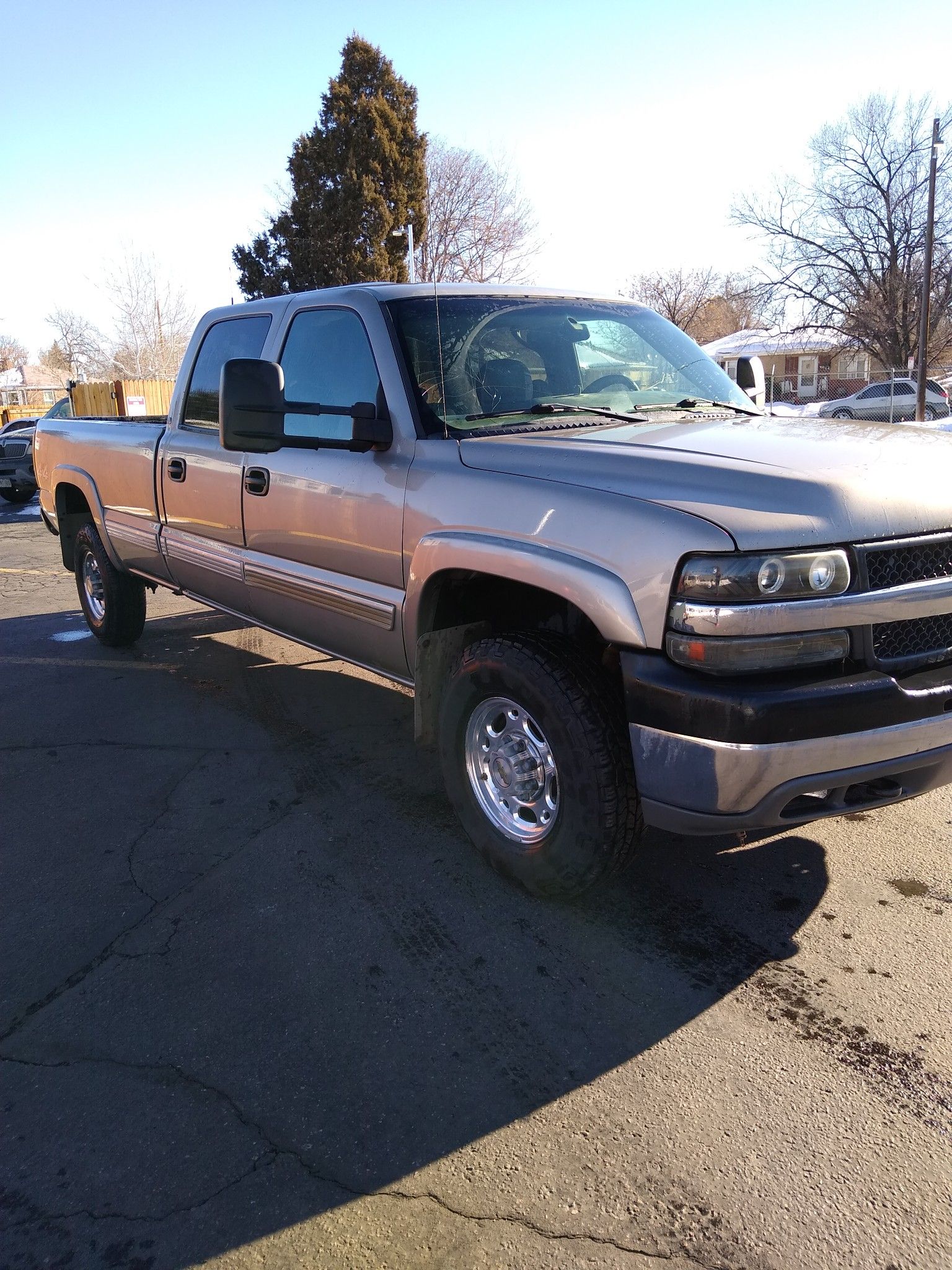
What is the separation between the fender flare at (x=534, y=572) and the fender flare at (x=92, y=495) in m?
3.46

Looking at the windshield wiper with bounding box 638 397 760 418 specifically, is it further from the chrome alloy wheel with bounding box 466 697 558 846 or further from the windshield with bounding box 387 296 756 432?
the chrome alloy wheel with bounding box 466 697 558 846

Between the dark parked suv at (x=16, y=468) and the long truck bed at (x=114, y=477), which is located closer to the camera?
the long truck bed at (x=114, y=477)

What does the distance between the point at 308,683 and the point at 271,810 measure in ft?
6.39

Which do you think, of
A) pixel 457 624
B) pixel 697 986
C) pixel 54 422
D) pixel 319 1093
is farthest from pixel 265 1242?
pixel 54 422

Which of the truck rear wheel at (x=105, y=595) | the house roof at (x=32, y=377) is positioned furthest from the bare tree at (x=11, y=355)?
the truck rear wheel at (x=105, y=595)

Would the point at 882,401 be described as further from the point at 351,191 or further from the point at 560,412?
the point at 560,412

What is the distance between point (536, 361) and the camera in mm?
3943

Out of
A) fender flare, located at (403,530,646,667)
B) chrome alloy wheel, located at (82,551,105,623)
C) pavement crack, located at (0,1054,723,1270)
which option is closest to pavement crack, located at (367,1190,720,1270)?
pavement crack, located at (0,1054,723,1270)

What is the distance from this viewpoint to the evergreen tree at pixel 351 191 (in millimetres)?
28812

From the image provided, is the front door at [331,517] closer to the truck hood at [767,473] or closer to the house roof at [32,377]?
the truck hood at [767,473]

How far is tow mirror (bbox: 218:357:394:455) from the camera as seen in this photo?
11.8ft

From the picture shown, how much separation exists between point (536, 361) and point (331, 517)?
1.03 meters

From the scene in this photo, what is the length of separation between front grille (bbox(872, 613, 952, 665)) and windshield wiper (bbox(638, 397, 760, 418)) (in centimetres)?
147

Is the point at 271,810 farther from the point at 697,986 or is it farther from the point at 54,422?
the point at 54,422
